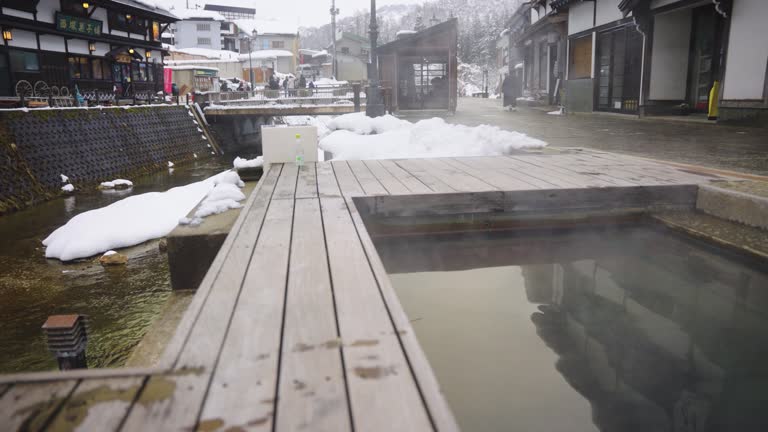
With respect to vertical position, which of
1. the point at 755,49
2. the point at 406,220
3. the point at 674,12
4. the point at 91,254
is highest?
the point at 674,12

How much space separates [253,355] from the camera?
1.85m

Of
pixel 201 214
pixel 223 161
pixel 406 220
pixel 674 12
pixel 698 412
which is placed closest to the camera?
pixel 698 412

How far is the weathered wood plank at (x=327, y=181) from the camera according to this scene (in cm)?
451

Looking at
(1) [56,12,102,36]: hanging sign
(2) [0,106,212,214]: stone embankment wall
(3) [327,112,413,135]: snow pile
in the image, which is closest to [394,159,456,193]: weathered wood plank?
(3) [327,112,413,135]: snow pile

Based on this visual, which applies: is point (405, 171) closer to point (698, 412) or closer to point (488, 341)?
point (488, 341)

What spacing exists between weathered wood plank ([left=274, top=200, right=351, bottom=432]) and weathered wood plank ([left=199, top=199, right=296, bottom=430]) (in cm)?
4

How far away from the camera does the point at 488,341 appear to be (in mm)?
3357

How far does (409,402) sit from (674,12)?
1701 centimetres

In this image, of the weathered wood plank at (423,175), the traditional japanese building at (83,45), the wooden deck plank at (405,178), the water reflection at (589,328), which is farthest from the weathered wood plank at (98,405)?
the traditional japanese building at (83,45)

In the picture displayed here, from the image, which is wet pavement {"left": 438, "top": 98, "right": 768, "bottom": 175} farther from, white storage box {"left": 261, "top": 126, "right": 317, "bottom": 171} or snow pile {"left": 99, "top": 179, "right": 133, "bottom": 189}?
snow pile {"left": 99, "top": 179, "right": 133, "bottom": 189}

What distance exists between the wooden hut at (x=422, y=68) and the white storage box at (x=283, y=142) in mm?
13703

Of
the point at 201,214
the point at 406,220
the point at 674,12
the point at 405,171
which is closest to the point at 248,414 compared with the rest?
the point at 201,214

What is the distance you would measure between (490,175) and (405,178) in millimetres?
858

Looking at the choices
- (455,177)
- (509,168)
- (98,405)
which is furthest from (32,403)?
(509,168)
